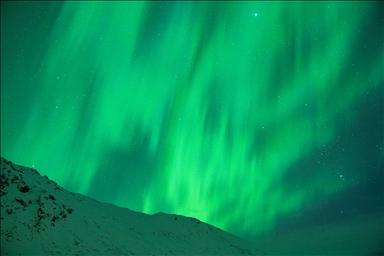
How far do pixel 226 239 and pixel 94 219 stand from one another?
79.7 feet

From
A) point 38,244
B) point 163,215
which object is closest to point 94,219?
point 38,244

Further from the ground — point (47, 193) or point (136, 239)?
point (47, 193)

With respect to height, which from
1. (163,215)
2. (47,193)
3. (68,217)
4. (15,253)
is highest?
(163,215)

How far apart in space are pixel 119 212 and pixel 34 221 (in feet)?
67.4

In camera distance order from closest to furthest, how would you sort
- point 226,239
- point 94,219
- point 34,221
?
point 34,221, point 94,219, point 226,239

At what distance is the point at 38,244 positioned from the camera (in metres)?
17.8

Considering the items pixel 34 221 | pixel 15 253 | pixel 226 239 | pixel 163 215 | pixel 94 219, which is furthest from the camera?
pixel 163 215

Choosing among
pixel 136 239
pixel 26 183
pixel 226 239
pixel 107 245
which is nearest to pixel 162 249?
pixel 136 239

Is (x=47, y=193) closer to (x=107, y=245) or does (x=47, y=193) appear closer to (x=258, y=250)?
(x=107, y=245)

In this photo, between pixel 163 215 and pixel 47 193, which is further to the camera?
pixel 163 215

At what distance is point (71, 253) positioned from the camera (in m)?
18.5

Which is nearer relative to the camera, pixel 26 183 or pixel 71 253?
pixel 71 253

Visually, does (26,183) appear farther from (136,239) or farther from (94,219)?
(136,239)

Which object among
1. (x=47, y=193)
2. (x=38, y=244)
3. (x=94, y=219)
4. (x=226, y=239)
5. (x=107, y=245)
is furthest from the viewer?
(x=226, y=239)
